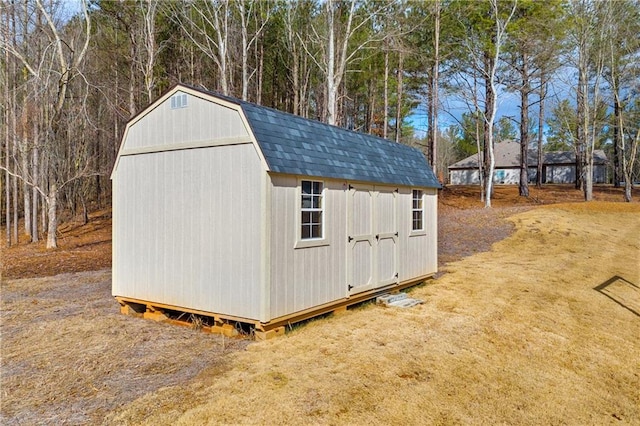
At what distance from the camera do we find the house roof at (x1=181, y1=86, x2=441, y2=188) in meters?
5.51

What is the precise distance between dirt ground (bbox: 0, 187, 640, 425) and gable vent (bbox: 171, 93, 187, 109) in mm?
3254

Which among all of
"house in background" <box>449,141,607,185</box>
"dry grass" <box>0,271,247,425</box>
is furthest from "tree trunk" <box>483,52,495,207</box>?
"dry grass" <box>0,271,247,425</box>

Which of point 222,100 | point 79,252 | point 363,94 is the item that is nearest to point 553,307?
point 222,100

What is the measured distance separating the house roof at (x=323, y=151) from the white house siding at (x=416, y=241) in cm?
40

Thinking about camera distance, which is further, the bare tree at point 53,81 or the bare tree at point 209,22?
the bare tree at point 209,22

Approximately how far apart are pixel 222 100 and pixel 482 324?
5061mm

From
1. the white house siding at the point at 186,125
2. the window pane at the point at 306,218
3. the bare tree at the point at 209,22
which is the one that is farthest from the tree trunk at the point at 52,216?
the window pane at the point at 306,218

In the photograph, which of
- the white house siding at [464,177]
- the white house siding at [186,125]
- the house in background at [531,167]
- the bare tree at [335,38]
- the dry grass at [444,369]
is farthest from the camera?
the white house siding at [464,177]

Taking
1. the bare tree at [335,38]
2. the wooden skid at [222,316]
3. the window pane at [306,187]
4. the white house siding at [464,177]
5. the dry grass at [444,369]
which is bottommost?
the dry grass at [444,369]

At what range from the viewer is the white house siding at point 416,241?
8156 millimetres

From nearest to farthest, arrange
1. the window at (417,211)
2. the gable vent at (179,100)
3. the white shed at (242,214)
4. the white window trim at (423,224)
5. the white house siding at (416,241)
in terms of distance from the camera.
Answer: the white shed at (242,214)
the gable vent at (179,100)
the white house siding at (416,241)
the white window trim at (423,224)
the window at (417,211)

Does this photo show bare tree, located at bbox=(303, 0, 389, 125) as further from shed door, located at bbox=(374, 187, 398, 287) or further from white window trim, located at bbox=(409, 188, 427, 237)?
shed door, located at bbox=(374, 187, 398, 287)

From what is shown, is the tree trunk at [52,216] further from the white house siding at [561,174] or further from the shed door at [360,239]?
the white house siding at [561,174]

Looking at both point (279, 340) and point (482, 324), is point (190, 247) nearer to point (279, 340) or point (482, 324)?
point (279, 340)
